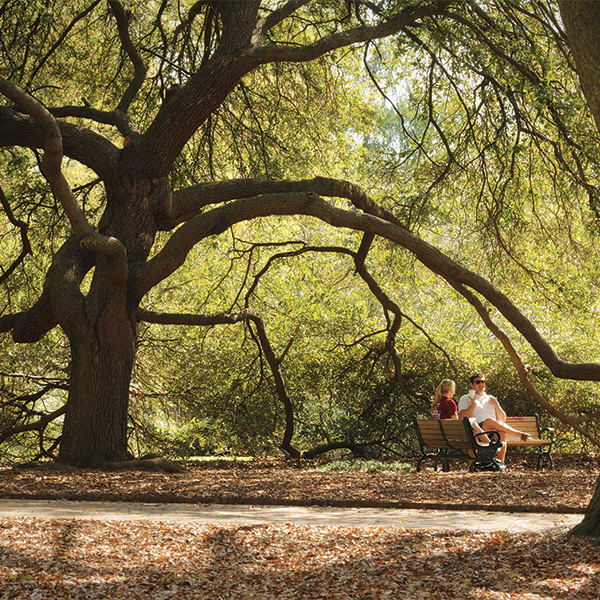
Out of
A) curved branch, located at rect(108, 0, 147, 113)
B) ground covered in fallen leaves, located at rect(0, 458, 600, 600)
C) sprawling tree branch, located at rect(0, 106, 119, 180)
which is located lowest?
ground covered in fallen leaves, located at rect(0, 458, 600, 600)

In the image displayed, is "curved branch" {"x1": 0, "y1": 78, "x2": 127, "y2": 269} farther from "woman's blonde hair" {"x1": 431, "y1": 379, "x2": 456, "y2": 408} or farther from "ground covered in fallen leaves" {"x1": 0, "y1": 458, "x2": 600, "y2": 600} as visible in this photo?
"woman's blonde hair" {"x1": 431, "y1": 379, "x2": 456, "y2": 408}

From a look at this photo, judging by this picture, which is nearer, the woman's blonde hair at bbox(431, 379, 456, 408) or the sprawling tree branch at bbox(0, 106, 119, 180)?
the sprawling tree branch at bbox(0, 106, 119, 180)

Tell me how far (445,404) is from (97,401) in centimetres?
420

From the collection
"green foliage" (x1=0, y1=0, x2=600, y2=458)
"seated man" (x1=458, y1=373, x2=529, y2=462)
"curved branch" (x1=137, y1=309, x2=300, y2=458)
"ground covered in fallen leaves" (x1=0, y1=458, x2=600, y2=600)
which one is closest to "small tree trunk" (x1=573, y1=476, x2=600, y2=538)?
"ground covered in fallen leaves" (x1=0, y1=458, x2=600, y2=600)

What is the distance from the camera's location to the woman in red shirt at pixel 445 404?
9.75 meters

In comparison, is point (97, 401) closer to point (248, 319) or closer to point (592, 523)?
point (248, 319)

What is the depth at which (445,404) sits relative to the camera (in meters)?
9.75

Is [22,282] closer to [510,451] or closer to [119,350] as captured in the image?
[119,350]

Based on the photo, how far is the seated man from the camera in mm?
9039

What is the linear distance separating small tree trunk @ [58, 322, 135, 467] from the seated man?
13.0 feet

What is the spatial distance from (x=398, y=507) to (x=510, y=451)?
19.3ft

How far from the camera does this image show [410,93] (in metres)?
12.5

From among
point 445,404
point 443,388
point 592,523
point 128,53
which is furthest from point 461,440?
point 128,53

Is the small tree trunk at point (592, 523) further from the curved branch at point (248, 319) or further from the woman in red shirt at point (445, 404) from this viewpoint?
the curved branch at point (248, 319)
